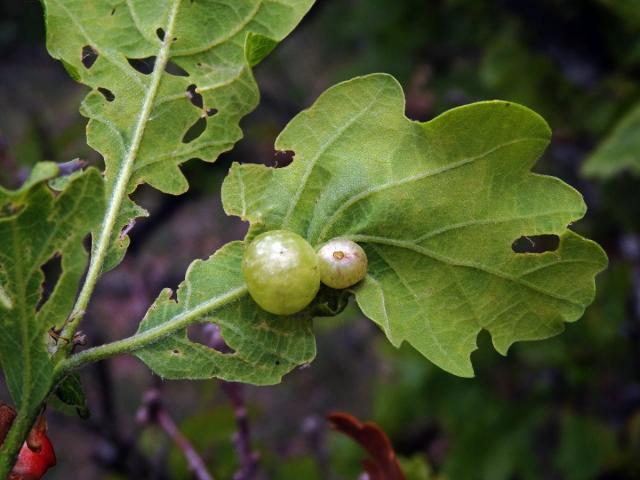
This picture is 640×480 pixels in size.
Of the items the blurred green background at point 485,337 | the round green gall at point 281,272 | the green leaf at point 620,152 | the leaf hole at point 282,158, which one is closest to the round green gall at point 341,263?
the round green gall at point 281,272

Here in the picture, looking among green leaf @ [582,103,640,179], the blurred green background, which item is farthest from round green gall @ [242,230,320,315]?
green leaf @ [582,103,640,179]

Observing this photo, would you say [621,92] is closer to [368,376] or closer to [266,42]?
[266,42]

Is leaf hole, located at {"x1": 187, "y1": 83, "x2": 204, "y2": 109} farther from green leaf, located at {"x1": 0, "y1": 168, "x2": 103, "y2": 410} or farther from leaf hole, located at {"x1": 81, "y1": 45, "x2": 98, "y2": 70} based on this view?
green leaf, located at {"x1": 0, "y1": 168, "x2": 103, "y2": 410}

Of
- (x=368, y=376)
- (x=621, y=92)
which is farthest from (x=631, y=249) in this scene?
(x=368, y=376)

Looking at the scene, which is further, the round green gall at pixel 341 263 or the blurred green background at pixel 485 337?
the blurred green background at pixel 485 337

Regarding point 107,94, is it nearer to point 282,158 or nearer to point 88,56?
point 88,56

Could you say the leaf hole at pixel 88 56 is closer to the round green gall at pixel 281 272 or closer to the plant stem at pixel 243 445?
the round green gall at pixel 281 272
